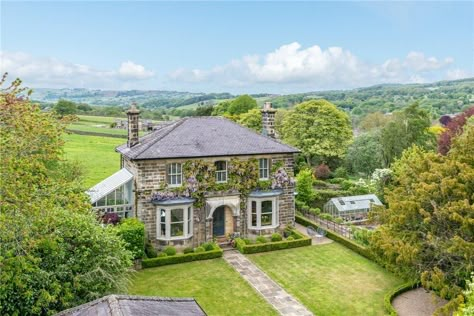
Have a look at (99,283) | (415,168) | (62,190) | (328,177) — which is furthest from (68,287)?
(328,177)

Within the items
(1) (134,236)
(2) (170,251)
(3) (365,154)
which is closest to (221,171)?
(2) (170,251)

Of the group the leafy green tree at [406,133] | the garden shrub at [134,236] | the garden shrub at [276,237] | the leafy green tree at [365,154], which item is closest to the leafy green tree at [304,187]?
the garden shrub at [276,237]

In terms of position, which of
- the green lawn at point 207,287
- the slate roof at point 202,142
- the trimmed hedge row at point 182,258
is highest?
the slate roof at point 202,142

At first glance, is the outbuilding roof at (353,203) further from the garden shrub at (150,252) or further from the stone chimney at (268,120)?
the garden shrub at (150,252)

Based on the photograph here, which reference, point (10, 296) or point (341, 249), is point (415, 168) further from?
point (10, 296)

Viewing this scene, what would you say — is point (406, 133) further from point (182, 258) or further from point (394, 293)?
point (182, 258)

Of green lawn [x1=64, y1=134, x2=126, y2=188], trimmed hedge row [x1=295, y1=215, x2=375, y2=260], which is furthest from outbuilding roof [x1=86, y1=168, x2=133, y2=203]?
green lawn [x1=64, y1=134, x2=126, y2=188]
